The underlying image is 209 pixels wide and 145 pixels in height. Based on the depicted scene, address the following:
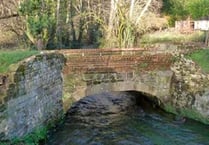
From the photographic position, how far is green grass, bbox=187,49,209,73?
1486cm

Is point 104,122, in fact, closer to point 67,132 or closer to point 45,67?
point 67,132

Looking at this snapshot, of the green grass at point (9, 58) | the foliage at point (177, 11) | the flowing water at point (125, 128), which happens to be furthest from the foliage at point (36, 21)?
the foliage at point (177, 11)

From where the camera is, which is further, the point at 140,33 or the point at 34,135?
the point at 140,33

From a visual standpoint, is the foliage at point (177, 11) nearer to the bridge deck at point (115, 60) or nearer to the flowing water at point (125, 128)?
the flowing water at point (125, 128)

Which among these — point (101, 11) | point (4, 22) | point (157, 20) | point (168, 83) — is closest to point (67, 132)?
point (168, 83)

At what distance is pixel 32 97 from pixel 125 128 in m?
4.01

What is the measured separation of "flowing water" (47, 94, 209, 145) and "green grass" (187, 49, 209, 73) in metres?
2.23

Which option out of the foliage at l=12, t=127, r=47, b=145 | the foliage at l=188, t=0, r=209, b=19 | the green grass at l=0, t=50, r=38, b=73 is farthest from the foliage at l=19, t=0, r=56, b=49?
A: the foliage at l=188, t=0, r=209, b=19

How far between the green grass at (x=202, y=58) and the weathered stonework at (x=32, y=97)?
18.0ft

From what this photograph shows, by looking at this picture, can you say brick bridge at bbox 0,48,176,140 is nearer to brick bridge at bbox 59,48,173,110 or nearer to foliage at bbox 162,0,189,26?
brick bridge at bbox 59,48,173,110

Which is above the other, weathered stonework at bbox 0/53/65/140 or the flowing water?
weathered stonework at bbox 0/53/65/140

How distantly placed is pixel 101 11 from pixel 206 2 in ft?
25.4

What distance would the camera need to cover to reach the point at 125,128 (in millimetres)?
13945

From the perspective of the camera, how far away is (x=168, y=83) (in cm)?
1538
